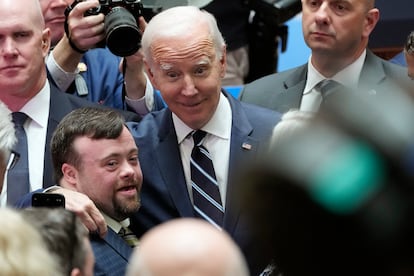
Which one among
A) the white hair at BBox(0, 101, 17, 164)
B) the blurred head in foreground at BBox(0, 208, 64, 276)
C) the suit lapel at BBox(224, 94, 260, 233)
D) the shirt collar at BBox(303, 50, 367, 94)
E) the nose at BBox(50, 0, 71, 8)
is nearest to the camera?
the blurred head in foreground at BBox(0, 208, 64, 276)

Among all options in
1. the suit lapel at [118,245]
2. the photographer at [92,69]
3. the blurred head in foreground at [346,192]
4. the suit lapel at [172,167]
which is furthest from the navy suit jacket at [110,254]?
the blurred head in foreground at [346,192]

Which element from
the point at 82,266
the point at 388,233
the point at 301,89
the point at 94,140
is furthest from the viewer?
the point at 301,89

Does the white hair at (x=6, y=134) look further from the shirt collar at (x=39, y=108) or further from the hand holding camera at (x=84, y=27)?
the hand holding camera at (x=84, y=27)

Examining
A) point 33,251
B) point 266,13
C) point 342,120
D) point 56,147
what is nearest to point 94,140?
point 56,147

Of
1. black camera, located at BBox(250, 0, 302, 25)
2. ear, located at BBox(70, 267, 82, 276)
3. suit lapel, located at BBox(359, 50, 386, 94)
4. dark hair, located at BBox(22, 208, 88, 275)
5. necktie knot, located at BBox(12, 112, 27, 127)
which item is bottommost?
black camera, located at BBox(250, 0, 302, 25)

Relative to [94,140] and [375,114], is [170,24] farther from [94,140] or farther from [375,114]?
[375,114]

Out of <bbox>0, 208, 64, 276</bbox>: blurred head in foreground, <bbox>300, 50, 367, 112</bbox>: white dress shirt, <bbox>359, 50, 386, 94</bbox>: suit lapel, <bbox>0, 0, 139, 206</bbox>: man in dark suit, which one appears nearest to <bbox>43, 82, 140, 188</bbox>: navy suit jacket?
<bbox>0, 0, 139, 206</bbox>: man in dark suit

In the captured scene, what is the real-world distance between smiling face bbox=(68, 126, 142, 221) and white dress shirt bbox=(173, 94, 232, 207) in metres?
0.26

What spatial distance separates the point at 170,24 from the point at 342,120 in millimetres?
2203

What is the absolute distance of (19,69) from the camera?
3.26m

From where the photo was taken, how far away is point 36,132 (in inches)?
127

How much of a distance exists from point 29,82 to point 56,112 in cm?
14

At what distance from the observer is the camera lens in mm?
3207

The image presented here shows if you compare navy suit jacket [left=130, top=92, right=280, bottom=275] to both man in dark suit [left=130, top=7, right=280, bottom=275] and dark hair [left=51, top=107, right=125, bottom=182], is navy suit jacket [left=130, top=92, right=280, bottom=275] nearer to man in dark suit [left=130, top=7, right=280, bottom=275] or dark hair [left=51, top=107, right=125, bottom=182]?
man in dark suit [left=130, top=7, right=280, bottom=275]
